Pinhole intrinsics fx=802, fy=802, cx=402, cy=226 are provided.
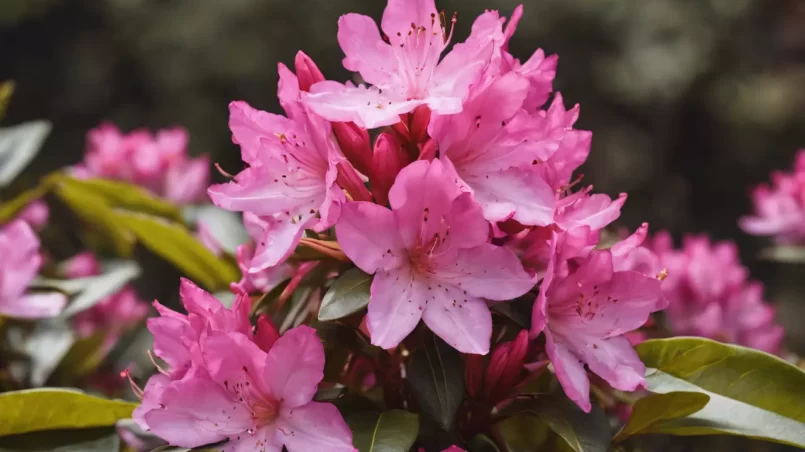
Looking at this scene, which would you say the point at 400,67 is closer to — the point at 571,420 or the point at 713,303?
the point at 571,420

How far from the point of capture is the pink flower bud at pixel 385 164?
2.34 ft

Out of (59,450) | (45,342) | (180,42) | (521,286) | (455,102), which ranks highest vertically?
(455,102)

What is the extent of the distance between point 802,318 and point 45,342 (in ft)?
16.0

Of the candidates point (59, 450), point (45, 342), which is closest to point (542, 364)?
point (59, 450)

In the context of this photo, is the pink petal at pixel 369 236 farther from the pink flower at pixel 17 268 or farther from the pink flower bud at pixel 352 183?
the pink flower at pixel 17 268

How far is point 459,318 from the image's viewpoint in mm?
700

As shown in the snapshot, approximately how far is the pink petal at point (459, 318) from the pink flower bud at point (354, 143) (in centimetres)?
14

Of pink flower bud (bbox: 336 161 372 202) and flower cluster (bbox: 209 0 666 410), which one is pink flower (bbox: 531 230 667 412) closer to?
flower cluster (bbox: 209 0 666 410)

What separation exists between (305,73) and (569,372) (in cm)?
37

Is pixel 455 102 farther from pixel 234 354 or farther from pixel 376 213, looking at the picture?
pixel 234 354

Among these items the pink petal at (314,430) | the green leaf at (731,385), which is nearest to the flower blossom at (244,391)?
the pink petal at (314,430)

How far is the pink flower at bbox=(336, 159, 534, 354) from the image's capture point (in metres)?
0.68

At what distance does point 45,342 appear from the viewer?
1.28m

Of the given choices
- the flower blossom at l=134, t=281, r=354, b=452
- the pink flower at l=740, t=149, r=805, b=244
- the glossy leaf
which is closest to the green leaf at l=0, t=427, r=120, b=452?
the flower blossom at l=134, t=281, r=354, b=452
